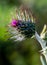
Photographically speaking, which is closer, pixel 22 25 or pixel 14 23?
pixel 14 23

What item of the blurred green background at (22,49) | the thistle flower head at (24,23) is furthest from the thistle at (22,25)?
the blurred green background at (22,49)

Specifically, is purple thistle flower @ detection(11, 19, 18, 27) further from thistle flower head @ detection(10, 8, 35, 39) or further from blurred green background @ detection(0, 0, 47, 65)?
blurred green background @ detection(0, 0, 47, 65)

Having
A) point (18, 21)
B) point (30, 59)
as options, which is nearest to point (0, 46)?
point (30, 59)

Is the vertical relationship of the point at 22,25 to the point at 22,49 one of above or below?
above

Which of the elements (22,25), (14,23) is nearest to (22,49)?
(22,25)

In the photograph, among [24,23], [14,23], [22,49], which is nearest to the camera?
[14,23]

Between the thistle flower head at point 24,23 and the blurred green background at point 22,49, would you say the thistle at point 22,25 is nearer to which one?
the thistle flower head at point 24,23

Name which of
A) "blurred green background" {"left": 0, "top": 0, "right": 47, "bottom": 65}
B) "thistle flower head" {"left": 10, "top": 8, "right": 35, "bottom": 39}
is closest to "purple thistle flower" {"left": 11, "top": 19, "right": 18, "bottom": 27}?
"thistle flower head" {"left": 10, "top": 8, "right": 35, "bottom": 39}

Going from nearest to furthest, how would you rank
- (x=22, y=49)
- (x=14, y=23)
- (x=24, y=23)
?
(x=14, y=23)
(x=24, y=23)
(x=22, y=49)

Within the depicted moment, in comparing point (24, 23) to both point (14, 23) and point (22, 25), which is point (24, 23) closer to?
point (22, 25)
